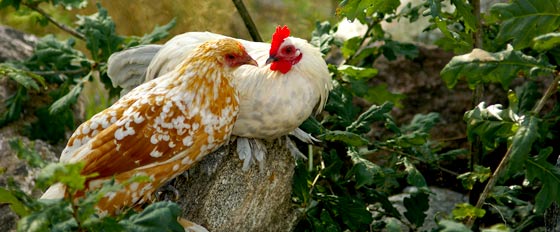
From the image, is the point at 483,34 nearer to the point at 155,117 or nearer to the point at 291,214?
the point at 291,214

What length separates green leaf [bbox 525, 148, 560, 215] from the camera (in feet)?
12.2

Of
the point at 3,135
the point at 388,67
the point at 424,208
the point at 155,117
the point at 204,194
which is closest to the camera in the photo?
the point at 155,117

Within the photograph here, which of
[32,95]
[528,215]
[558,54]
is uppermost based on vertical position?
[558,54]

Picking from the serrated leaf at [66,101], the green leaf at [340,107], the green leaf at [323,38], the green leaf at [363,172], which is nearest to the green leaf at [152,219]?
the green leaf at [363,172]

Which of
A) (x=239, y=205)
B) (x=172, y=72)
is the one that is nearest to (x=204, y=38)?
(x=172, y=72)

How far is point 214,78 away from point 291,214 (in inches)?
35.4

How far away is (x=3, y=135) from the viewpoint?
526cm

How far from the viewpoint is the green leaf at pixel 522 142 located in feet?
11.6

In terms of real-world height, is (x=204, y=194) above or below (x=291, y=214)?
above

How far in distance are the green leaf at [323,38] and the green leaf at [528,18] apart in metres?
1.30

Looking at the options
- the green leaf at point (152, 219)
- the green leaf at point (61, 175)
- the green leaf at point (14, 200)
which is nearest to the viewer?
the green leaf at point (61, 175)

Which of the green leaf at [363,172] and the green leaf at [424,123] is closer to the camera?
the green leaf at [363,172]

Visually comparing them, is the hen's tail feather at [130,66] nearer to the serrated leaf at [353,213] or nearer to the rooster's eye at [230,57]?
the rooster's eye at [230,57]

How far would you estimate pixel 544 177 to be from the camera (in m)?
3.76
